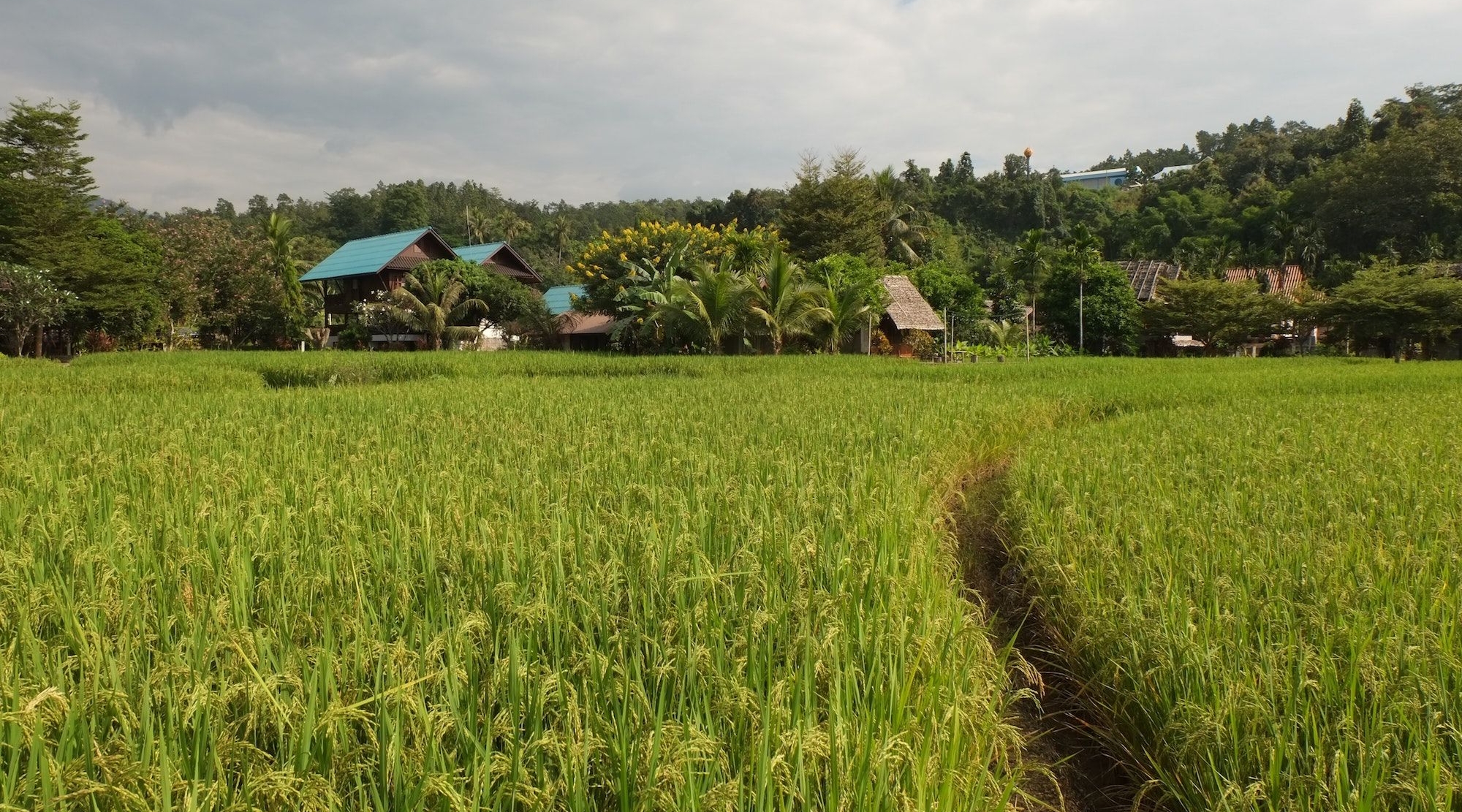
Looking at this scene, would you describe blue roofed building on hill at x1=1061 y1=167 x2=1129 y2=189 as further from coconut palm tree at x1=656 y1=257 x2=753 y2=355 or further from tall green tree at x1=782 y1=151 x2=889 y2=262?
coconut palm tree at x1=656 y1=257 x2=753 y2=355

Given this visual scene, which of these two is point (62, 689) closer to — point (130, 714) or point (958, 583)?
point (130, 714)

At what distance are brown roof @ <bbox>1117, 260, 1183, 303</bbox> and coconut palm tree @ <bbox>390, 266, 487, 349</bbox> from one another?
24.8m

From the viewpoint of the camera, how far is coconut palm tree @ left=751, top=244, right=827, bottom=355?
17.2 meters

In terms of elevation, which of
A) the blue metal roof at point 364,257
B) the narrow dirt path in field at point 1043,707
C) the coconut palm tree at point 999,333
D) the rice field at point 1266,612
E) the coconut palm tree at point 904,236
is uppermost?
the coconut palm tree at point 904,236

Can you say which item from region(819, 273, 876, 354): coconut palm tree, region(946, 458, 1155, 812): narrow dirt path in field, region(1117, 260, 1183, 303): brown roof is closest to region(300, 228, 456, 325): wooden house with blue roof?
region(819, 273, 876, 354): coconut palm tree

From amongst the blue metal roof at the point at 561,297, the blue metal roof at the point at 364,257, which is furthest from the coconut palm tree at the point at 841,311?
the blue metal roof at the point at 364,257

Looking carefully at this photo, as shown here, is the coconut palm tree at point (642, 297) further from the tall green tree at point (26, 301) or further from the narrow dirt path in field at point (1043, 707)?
the narrow dirt path in field at point (1043, 707)

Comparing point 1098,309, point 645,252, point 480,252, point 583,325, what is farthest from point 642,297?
point 1098,309

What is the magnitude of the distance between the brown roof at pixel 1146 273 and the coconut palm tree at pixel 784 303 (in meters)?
19.4

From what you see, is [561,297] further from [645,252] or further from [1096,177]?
[1096,177]

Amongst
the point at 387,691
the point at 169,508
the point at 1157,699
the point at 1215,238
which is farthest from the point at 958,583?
the point at 1215,238

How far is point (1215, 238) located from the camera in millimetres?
35812

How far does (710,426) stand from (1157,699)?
13.6 ft

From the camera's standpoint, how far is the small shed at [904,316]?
2350cm
